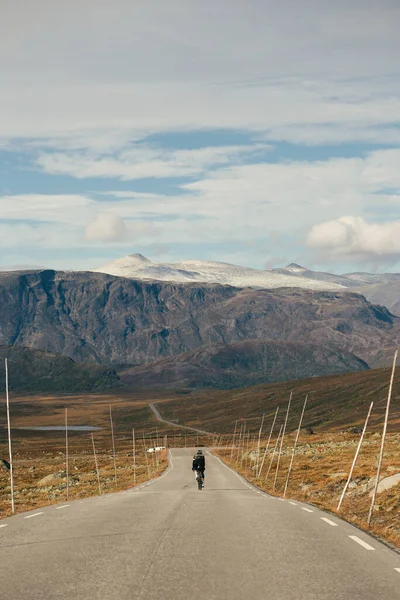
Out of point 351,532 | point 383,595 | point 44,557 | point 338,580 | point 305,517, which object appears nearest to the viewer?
point 383,595

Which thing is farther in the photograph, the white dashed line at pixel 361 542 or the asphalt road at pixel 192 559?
the white dashed line at pixel 361 542

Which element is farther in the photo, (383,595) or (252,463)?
(252,463)

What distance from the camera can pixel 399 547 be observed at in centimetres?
1839

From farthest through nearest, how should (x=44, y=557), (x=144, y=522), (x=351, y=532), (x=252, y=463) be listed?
(x=252, y=463) → (x=144, y=522) → (x=351, y=532) → (x=44, y=557)

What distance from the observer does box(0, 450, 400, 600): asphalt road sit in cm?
1210

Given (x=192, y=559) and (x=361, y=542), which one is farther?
(x=361, y=542)

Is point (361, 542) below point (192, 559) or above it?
below

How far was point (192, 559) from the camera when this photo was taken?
49.4 feet

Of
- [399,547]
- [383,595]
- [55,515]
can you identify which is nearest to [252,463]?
[55,515]

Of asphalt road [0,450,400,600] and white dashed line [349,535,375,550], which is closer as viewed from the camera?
asphalt road [0,450,400,600]

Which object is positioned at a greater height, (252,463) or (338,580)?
(338,580)

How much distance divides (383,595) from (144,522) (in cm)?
1144

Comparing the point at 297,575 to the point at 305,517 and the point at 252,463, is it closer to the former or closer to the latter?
the point at 305,517

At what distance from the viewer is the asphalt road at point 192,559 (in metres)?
12.1
